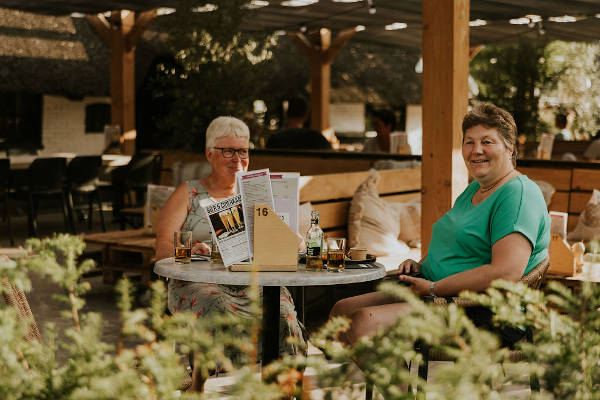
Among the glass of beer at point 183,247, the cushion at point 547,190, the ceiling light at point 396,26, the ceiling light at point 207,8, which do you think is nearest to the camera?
the glass of beer at point 183,247

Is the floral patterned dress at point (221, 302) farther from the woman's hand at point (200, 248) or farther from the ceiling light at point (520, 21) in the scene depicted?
the ceiling light at point (520, 21)

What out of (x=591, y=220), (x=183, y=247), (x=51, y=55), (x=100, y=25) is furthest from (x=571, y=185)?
(x=51, y=55)

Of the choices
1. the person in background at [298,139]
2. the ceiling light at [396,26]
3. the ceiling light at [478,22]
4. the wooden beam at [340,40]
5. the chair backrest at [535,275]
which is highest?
the ceiling light at [396,26]

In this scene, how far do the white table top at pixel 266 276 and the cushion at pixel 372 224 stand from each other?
2.63 m

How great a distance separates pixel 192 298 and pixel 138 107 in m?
14.2

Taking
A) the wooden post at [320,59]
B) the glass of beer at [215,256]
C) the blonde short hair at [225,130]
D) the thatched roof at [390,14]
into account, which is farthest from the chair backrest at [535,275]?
the wooden post at [320,59]

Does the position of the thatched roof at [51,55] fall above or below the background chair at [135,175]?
above

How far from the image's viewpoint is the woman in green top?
3.02 m

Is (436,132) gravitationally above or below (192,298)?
above

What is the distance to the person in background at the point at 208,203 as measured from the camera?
3.61 metres

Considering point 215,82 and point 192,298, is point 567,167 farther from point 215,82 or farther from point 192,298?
point 192,298

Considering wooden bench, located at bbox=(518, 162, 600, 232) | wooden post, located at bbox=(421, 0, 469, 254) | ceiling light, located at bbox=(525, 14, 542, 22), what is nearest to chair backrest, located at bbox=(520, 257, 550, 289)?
wooden post, located at bbox=(421, 0, 469, 254)

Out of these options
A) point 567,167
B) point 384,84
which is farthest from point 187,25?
point 384,84

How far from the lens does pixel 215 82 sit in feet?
31.3
